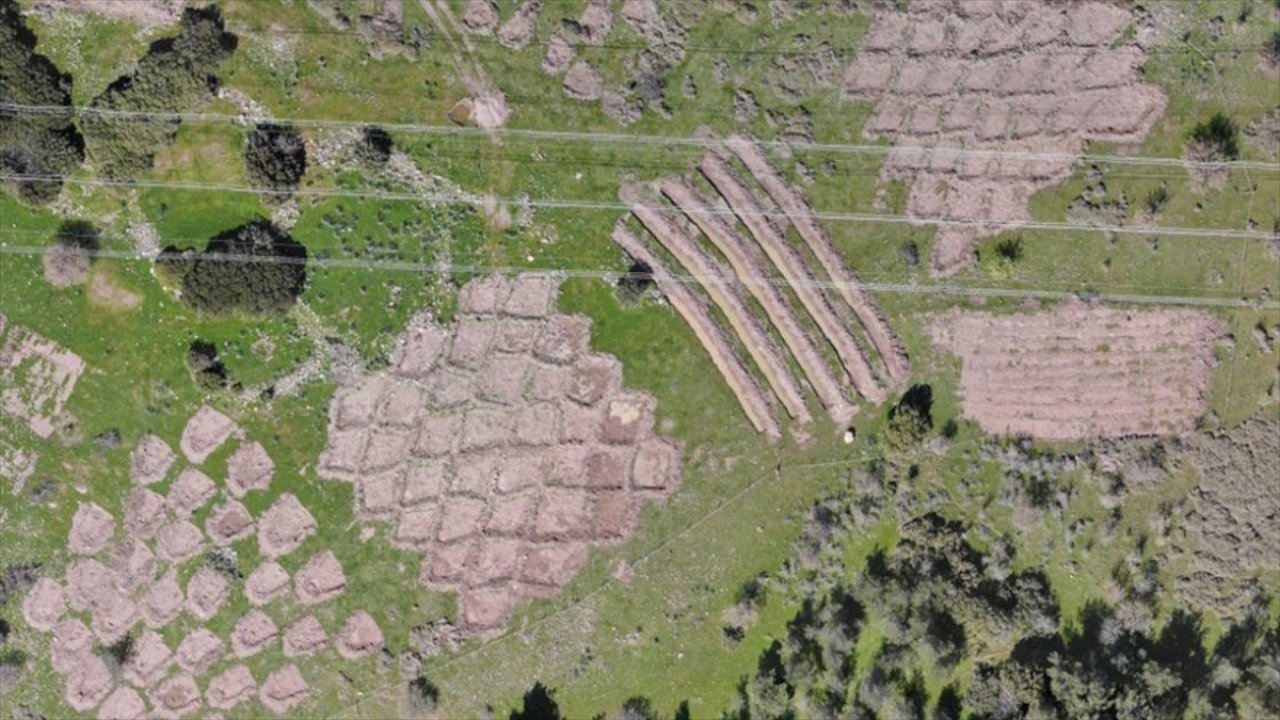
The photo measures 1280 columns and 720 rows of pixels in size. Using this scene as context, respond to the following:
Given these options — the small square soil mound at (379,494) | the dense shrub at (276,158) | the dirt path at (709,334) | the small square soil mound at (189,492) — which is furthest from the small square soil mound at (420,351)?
the small square soil mound at (189,492)

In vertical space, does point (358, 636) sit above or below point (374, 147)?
below

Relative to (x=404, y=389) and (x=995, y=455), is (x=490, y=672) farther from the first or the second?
(x=995, y=455)

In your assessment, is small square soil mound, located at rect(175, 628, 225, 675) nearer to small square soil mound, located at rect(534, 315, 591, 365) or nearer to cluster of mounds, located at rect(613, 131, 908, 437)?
small square soil mound, located at rect(534, 315, 591, 365)

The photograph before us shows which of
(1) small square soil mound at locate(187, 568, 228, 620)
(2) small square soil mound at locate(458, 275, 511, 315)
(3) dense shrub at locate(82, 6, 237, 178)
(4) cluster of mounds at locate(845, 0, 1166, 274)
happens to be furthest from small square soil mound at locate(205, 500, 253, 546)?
(4) cluster of mounds at locate(845, 0, 1166, 274)

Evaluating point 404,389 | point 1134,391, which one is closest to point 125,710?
point 404,389

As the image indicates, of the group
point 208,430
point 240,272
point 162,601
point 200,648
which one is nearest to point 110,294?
point 240,272

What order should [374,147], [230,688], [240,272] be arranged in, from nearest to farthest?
[240,272], [374,147], [230,688]

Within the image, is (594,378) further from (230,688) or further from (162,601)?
(162,601)
